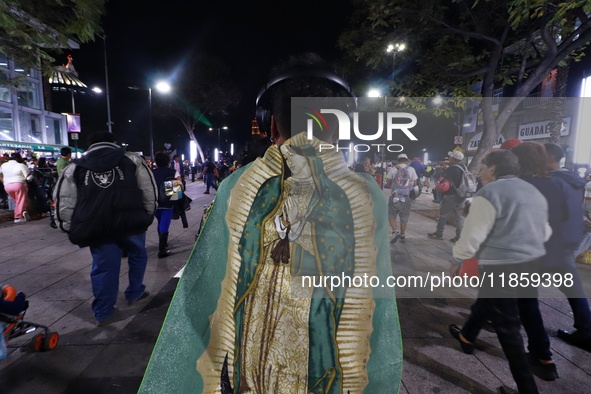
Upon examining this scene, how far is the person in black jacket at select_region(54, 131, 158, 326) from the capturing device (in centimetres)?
348

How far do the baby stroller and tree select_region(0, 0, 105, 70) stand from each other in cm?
393

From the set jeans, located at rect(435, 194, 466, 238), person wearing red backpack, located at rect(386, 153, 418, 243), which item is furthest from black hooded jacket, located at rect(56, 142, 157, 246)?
jeans, located at rect(435, 194, 466, 238)

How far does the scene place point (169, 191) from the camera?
5.92 metres

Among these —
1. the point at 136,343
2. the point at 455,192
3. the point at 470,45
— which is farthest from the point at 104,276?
the point at 470,45

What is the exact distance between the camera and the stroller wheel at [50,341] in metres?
3.10

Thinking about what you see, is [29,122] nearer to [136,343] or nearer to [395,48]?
[395,48]

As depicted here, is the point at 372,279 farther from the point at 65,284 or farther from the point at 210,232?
the point at 65,284

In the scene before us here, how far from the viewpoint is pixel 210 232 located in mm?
1240

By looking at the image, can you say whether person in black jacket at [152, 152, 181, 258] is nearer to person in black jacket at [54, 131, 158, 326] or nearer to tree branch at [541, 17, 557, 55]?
person in black jacket at [54, 131, 158, 326]

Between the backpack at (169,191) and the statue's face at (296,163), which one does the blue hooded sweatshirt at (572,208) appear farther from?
the backpack at (169,191)

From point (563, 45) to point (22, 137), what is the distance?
115ft

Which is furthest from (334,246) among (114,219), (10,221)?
(10,221)

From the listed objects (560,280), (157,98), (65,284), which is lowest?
(65,284)

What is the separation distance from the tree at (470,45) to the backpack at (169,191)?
574 centimetres
